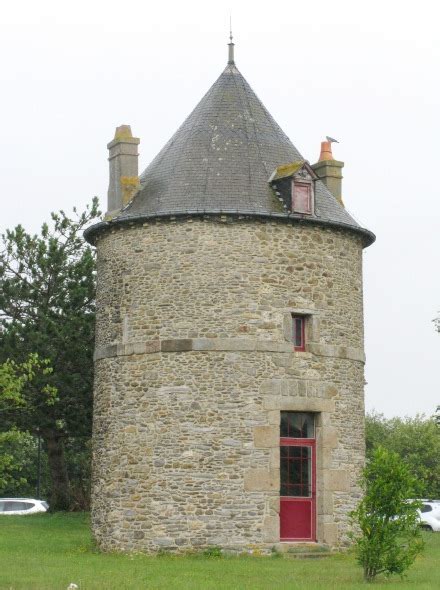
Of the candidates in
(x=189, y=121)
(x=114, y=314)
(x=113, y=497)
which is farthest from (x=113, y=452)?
(x=189, y=121)

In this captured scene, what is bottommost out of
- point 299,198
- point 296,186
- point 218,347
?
point 218,347

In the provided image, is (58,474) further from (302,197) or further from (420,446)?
(420,446)

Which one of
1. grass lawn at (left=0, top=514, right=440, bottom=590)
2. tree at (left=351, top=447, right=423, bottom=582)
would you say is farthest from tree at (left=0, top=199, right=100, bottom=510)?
tree at (left=351, top=447, right=423, bottom=582)

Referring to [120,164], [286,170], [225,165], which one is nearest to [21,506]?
[120,164]

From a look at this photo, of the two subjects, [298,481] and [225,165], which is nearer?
[298,481]

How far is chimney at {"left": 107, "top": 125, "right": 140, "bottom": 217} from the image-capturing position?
26828mm

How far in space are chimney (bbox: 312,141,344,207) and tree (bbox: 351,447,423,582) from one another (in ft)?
32.7

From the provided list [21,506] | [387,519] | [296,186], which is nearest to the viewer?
[387,519]

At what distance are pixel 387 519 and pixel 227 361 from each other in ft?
18.4

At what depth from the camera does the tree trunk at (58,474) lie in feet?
126

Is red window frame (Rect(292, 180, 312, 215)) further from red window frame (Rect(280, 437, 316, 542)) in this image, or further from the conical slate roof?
red window frame (Rect(280, 437, 316, 542))

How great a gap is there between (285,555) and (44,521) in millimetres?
14115

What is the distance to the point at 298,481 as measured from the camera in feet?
81.2

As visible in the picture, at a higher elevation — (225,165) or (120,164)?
(120,164)
